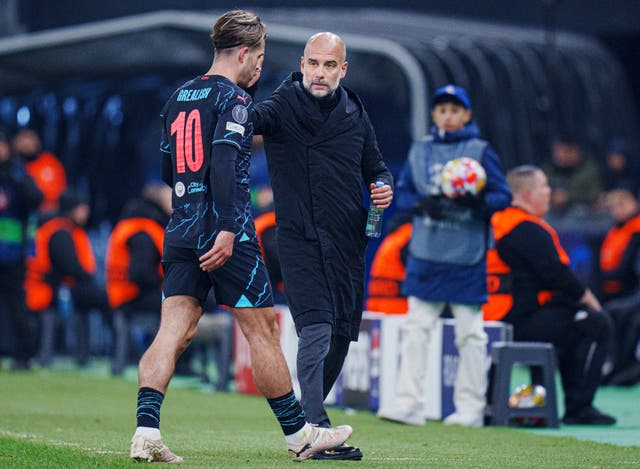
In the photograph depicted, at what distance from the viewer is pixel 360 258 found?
25.5 ft

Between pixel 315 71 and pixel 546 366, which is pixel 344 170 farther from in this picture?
pixel 546 366

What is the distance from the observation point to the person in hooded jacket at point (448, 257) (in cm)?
993

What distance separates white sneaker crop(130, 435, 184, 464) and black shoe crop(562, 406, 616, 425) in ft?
14.2

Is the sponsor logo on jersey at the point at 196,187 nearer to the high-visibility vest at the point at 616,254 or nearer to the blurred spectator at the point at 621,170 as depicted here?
the high-visibility vest at the point at 616,254

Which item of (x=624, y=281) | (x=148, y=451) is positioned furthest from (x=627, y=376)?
(x=148, y=451)

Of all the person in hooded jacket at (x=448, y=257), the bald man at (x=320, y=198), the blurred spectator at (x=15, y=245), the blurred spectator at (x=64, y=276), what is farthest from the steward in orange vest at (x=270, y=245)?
the bald man at (x=320, y=198)

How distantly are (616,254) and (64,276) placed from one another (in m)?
5.80

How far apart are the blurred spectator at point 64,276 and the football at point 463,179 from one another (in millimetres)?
7363

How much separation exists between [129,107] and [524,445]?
520 inches

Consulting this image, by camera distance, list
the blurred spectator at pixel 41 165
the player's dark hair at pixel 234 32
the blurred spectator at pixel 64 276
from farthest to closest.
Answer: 1. the blurred spectator at pixel 41 165
2. the blurred spectator at pixel 64 276
3. the player's dark hair at pixel 234 32

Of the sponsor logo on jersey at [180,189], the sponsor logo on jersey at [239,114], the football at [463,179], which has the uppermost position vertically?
the sponsor logo on jersey at [239,114]

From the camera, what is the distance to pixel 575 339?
34.9 feet

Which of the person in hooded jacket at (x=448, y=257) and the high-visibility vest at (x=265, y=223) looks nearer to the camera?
the person in hooded jacket at (x=448, y=257)

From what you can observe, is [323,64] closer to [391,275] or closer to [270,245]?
[391,275]
